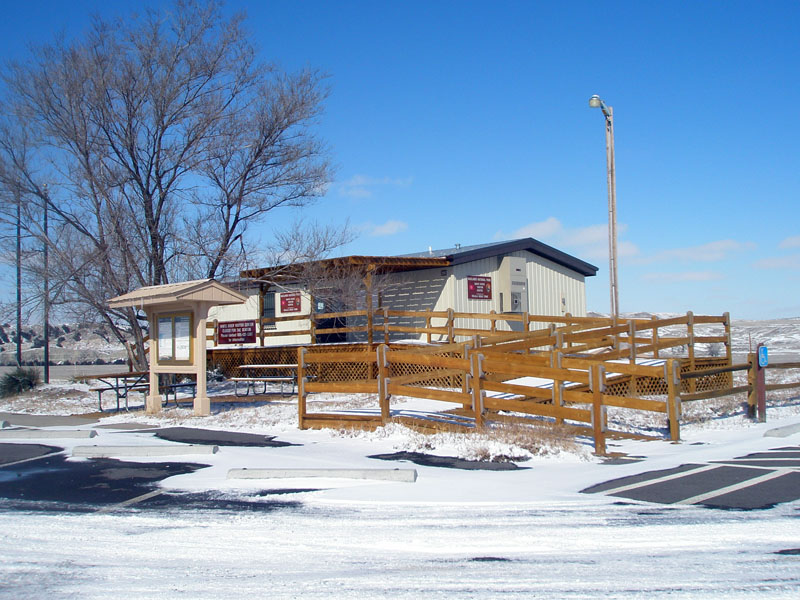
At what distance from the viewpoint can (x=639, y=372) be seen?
420 inches

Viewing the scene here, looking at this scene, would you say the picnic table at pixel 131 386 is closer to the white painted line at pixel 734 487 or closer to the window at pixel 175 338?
the window at pixel 175 338

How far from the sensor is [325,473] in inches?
307

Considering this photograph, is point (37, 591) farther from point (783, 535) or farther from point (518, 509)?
point (783, 535)

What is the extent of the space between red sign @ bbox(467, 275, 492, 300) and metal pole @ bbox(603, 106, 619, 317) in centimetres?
505

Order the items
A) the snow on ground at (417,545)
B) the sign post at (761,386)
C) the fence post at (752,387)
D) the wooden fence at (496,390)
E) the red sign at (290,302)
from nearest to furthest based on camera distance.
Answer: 1. the snow on ground at (417,545)
2. the wooden fence at (496,390)
3. the sign post at (761,386)
4. the fence post at (752,387)
5. the red sign at (290,302)

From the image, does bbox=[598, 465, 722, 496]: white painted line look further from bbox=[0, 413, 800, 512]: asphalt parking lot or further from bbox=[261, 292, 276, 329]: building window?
bbox=[261, 292, 276, 329]: building window

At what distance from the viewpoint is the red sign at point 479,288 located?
23078mm

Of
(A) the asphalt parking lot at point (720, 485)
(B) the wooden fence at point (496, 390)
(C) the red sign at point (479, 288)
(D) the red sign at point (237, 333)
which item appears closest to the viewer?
(A) the asphalt parking lot at point (720, 485)

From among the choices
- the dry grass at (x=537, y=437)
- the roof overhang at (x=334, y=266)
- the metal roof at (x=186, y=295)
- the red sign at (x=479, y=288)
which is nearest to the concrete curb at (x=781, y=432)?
the dry grass at (x=537, y=437)

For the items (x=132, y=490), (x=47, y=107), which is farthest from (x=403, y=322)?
(x=132, y=490)

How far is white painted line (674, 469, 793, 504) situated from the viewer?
6.31 m

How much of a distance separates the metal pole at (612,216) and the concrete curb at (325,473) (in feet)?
42.1

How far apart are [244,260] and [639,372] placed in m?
11.9

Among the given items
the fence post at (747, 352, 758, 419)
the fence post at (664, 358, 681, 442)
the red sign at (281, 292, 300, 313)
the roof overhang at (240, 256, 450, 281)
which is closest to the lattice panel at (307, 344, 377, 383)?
the roof overhang at (240, 256, 450, 281)
